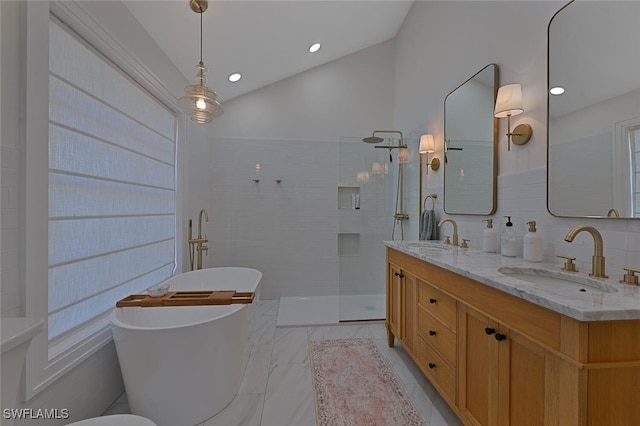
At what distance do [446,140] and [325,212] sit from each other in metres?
1.82

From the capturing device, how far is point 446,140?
256 cm

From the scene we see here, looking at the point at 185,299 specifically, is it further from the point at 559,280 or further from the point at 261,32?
the point at 261,32

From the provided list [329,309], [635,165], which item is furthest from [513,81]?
[329,309]

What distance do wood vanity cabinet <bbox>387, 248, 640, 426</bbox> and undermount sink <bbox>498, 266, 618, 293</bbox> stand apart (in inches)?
8.0

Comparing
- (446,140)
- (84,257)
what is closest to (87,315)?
(84,257)

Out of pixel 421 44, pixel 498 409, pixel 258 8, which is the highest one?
pixel 421 44

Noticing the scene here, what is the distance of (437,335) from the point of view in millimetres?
1662

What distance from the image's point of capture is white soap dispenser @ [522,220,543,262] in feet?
4.98

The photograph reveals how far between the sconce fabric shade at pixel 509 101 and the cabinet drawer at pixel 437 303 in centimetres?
120

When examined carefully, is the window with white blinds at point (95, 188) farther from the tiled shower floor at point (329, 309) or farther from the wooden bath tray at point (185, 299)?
the tiled shower floor at point (329, 309)

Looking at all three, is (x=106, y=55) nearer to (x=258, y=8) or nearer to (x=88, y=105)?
(x=88, y=105)

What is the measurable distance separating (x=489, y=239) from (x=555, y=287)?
730mm

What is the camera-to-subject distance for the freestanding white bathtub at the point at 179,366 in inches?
58.2

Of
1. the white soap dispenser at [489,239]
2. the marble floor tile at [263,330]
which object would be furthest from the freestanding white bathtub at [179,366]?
the white soap dispenser at [489,239]
